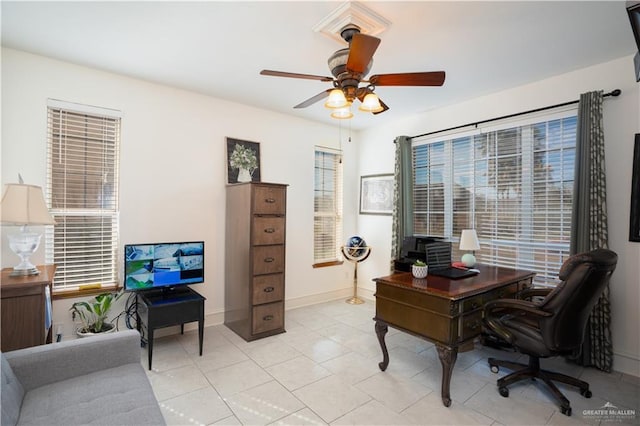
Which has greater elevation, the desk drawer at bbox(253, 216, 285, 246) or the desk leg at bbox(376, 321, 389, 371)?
the desk drawer at bbox(253, 216, 285, 246)

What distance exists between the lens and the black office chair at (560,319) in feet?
6.82

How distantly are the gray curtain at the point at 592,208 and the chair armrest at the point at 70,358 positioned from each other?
11.9ft

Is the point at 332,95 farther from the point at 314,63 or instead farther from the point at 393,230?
the point at 393,230

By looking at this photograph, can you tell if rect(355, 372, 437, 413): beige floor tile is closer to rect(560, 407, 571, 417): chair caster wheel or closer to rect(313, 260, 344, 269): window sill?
rect(560, 407, 571, 417): chair caster wheel

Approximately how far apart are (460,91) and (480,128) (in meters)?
0.52

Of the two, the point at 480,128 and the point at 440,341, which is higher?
the point at 480,128

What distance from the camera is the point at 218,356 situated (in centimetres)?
301

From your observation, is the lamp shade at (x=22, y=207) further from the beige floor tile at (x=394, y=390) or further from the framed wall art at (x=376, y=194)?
the framed wall art at (x=376, y=194)

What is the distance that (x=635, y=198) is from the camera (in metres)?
2.67

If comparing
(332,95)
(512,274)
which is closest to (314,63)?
(332,95)

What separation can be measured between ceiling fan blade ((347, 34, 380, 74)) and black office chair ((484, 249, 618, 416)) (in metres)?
1.90

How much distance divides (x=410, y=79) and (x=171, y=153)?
2677mm

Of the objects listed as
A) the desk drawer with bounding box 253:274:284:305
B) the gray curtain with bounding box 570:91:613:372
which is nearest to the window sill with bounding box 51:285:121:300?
the desk drawer with bounding box 253:274:284:305

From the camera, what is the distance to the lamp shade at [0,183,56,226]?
216 cm
